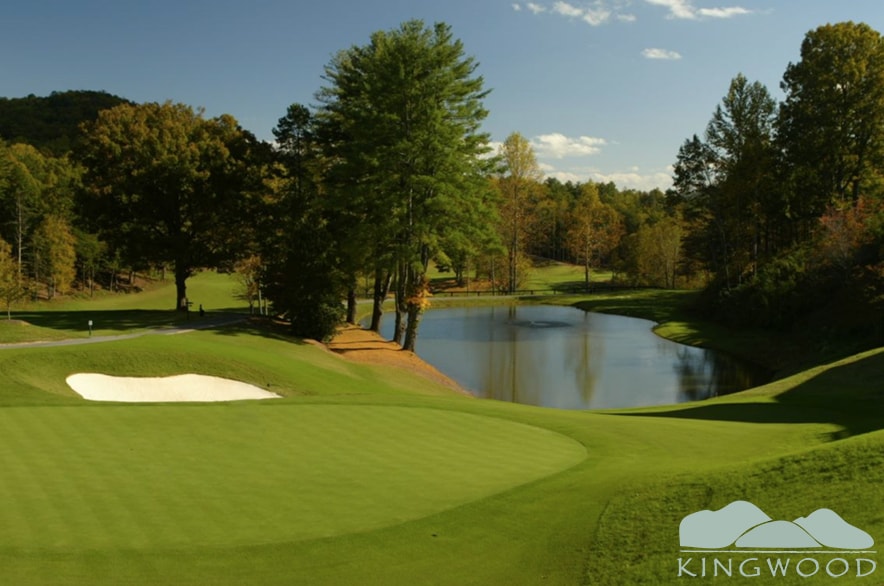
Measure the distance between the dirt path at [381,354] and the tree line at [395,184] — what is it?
1.56 m

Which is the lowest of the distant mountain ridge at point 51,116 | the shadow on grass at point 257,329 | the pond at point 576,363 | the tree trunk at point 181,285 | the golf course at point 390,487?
the pond at point 576,363

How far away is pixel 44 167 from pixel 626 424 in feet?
290

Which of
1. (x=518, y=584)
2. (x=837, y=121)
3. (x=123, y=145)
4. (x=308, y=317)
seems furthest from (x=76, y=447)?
(x=837, y=121)

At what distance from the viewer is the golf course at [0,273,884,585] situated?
326 inches

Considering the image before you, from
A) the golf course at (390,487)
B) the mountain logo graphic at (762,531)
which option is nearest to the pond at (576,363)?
the golf course at (390,487)

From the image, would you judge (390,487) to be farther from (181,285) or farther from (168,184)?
(181,285)

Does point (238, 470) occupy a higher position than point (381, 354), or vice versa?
point (238, 470)

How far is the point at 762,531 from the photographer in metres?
7.87

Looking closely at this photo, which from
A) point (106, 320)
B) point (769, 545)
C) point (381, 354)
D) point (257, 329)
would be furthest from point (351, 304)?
point (769, 545)

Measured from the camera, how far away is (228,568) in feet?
27.3

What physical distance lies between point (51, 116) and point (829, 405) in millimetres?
171551

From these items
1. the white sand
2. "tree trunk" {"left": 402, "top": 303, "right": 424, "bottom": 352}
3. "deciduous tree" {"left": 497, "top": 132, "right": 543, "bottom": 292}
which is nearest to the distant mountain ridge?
"deciduous tree" {"left": 497, "top": 132, "right": 543, "bottom": 292}

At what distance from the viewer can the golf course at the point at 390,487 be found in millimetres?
8281

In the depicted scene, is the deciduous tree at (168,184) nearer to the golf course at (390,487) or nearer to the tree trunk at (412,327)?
the tree trunk at (412,327)
